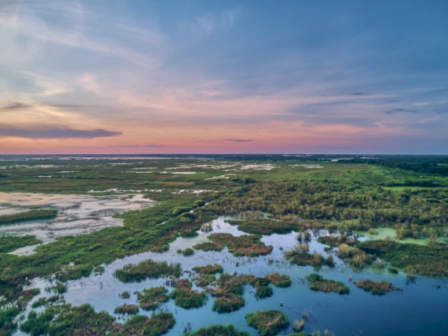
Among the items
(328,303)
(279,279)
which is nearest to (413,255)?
(328,303)

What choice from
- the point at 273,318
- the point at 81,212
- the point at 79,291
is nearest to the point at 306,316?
the point at 273,318

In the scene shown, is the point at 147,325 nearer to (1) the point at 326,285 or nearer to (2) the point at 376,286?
(1) the point at 326,285

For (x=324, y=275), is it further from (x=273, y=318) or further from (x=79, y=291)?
(x=79, y=291)

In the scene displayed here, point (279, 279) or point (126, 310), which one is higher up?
point (279, 279)

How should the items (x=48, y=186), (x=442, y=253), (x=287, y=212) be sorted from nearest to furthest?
(x=442, y=253)
(x=287, y=212)
(x=48, y=186)

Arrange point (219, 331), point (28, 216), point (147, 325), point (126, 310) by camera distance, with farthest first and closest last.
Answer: point (28, 216), point (126, 310), point (147, 325), point (219, 331)

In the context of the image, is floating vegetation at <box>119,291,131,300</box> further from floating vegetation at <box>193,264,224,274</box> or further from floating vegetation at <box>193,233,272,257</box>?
floating vegetation at <box>193,233,272,257</box>

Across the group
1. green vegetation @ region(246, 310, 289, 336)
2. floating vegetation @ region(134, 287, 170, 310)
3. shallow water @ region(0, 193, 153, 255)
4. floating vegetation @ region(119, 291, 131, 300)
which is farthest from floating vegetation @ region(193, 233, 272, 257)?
shallow water @ region(0, 193, 153, 255)
